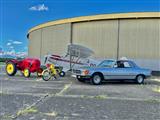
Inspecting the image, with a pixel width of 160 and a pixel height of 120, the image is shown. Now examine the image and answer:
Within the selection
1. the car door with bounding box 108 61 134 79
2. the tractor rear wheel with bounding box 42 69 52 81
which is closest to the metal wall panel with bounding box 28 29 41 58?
the tractor rear wheel with bounding box 42 69 52 81

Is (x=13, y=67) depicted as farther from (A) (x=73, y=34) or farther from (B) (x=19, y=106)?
(B) (x=19, y=106)

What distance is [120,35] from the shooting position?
27.6 metres

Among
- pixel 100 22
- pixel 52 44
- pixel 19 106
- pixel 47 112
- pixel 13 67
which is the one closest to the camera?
pixel 47 112

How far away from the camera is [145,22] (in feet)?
87.8

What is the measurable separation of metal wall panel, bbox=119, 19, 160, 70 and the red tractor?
10.1 m

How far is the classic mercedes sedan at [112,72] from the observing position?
16.0 metres

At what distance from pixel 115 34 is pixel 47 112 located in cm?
2087

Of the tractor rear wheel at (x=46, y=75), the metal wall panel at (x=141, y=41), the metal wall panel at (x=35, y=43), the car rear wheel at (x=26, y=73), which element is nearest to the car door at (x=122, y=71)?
the tractor rear wheel at (x=46, y=75)

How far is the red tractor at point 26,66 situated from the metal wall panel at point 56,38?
33.6 feet

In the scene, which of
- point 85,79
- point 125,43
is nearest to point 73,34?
point 125,43

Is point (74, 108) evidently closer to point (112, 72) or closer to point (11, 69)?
point (112, 72)

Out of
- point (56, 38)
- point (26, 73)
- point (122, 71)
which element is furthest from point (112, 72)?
point (56, 38)

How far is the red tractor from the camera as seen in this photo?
67.4 ft

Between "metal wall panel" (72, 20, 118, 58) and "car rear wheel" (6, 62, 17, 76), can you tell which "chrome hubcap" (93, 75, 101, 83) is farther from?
"metal wall panel" (72, 20, 118, 58)
